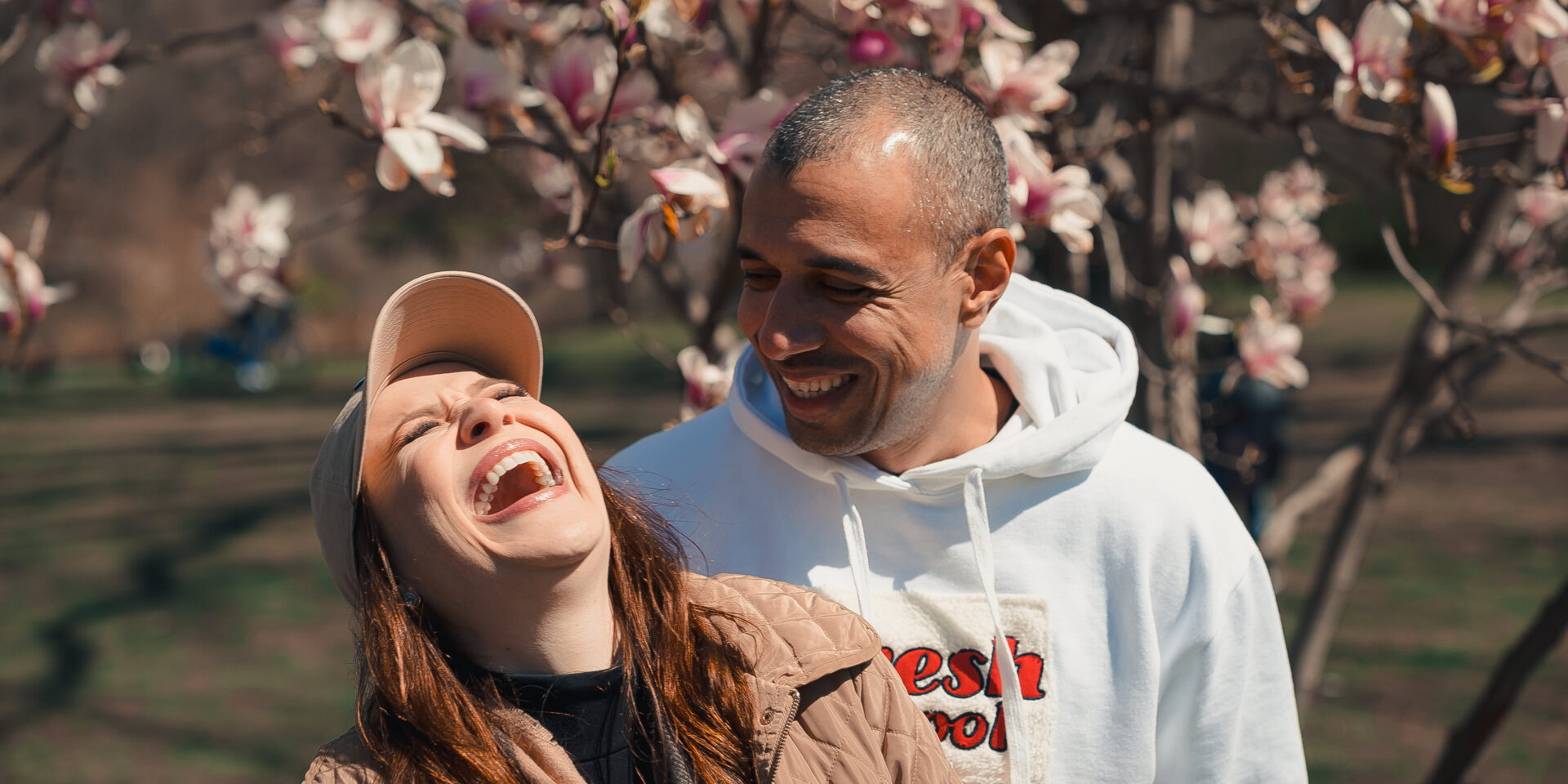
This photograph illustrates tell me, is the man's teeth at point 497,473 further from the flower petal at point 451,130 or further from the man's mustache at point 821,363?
the flower petal at point 451,130

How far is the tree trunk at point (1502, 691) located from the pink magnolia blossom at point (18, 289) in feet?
8.24

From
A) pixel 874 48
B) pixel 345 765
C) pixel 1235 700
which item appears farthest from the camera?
pixel 874 48

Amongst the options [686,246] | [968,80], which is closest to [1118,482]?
[968,80]

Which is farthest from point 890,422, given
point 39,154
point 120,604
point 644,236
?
point 120,604

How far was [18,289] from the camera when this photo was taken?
208 cm

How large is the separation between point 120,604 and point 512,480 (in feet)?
19.8

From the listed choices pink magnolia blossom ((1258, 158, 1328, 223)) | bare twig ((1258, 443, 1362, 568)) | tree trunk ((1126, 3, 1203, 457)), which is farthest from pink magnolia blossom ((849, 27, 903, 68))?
pink magnolia blossom ((1258, 158, 1328, 223))

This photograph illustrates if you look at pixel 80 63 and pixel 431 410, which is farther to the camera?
pixel 80 63

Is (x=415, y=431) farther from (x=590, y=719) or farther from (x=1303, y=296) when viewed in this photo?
(x=1303, y=296)

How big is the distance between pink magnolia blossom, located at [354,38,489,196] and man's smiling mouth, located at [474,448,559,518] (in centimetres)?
43

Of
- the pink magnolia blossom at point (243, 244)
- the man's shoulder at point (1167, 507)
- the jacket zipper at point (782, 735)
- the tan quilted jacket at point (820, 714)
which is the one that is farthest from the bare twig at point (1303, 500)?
the pink magnolia blossom at point (243, 244)

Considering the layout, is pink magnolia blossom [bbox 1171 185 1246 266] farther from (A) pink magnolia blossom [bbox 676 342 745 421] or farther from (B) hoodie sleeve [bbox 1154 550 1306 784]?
(B) hoodie sleeve [bbox 1154 550 1306 784]

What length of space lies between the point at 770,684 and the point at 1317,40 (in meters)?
1.56

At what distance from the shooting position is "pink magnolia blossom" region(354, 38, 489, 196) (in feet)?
5.42
